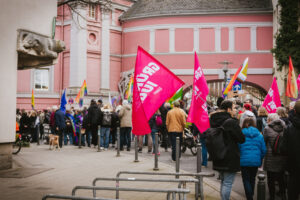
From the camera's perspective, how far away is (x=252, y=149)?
26.2 ft

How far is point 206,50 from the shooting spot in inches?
1515

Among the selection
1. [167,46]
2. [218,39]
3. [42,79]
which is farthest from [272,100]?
[42,79]

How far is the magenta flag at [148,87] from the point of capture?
836 centimetres

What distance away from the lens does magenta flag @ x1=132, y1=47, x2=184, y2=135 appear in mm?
8359

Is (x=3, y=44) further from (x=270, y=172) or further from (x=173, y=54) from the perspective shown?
(x=173, y=54)

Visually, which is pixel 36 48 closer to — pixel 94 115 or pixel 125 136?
pixel 94 115

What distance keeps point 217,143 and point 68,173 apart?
5624mm

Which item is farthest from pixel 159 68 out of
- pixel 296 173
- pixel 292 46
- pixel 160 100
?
pixel 292 46

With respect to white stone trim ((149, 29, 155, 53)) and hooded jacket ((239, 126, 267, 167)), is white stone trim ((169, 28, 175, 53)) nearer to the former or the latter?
white stone trim ((149, 29, 155, 53))

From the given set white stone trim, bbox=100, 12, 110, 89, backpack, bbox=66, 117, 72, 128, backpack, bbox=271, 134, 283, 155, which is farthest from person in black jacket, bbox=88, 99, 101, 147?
white stone trim, bbox=100, 12, 110, 89

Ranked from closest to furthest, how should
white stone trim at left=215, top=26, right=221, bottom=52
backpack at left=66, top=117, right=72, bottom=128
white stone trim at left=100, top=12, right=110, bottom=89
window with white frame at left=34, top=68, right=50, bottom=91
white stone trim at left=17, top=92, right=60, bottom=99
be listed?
backpack at left=66, top=117, right=72, bottom=128 < white stone trim at left=215, top=26, right=221, bottom=52 < white stone trim at left=17, top=92, right=60, bottom=99 < window with white frame at left=34, top=68, right=50, bottom=91 < white stone trim at left=100, top=12, right=110, bottom=89

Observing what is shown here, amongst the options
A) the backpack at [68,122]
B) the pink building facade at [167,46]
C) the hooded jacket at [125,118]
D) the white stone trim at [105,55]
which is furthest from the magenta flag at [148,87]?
the white stone trim at [105,55]

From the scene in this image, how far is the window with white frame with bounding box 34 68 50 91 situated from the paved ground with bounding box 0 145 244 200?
2368 cm

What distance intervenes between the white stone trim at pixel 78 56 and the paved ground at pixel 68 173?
22.1m
